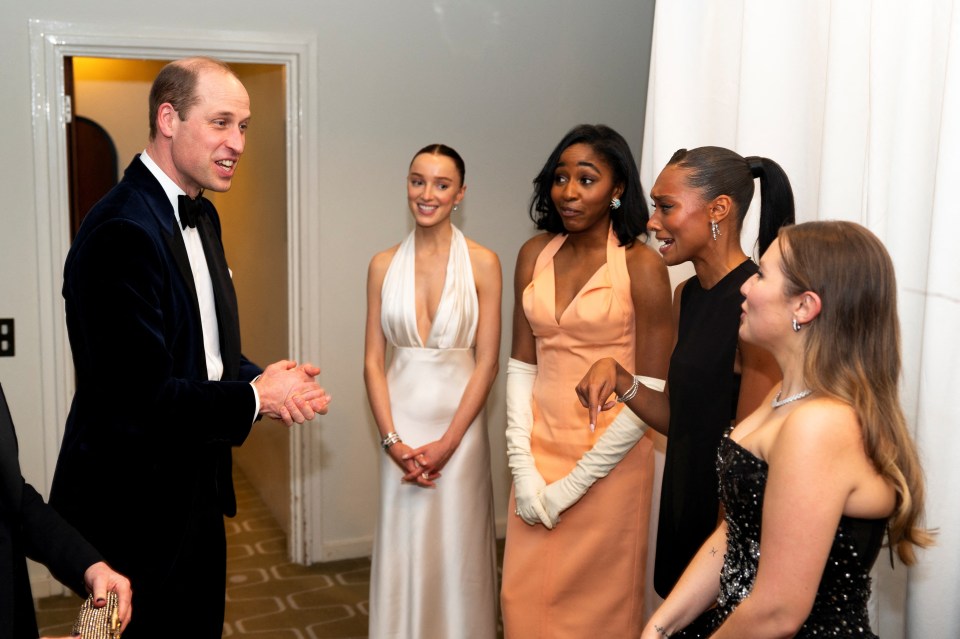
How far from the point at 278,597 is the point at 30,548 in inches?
97.5

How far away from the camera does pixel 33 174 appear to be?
3.92m

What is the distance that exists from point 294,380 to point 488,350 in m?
1.07

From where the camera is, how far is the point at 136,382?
206 centimetres

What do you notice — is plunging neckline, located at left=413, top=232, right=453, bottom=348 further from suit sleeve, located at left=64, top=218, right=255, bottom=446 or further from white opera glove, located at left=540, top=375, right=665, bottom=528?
suit sleeve, located at left=64, top=218, right=255, bottom=446

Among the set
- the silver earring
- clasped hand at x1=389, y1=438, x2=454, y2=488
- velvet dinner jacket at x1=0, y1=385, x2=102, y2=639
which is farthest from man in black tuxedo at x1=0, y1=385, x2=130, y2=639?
the silver earring

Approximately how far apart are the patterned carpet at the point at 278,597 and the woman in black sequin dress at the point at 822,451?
251 cm

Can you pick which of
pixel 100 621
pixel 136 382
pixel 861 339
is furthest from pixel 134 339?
pixel 861 339

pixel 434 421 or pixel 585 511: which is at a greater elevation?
pixel 434 421

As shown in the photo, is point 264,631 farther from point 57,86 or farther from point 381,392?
point 57,86

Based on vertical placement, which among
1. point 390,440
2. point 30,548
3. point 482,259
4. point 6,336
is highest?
point 482,259

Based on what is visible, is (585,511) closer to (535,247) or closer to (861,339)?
(535,247)

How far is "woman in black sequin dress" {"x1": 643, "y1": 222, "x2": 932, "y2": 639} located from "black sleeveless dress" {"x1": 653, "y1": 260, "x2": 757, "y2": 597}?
48 cm

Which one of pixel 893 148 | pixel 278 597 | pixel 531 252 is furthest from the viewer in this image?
pixel 278 597

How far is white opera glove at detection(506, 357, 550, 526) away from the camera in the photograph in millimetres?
2859
